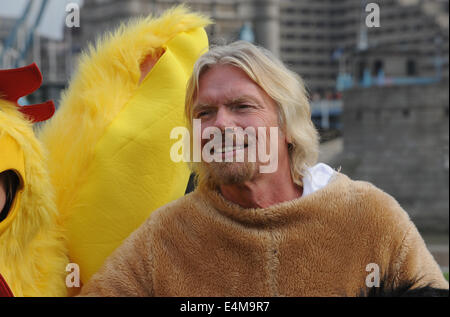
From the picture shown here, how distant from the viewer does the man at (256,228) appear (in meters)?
2.15

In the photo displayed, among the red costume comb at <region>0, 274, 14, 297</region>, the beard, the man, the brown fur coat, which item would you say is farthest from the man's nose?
the red costume comb at <region>0, 274, 14, 297</region>

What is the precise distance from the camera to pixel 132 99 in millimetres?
2816

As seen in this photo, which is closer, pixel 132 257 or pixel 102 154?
pixel 132 257

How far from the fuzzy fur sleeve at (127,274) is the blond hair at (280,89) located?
1.08 ft

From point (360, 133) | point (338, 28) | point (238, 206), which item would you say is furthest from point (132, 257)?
point (338, 28)

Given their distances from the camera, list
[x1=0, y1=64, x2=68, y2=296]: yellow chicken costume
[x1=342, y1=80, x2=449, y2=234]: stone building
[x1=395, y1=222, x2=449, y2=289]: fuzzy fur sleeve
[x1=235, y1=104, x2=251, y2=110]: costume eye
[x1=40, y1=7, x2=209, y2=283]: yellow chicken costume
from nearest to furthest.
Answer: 1. [x1=395, y1=222, x2=449, y2=289]: fuzzy fur sleeve
2. [x1=235, y1=104, x2=251, y2=110]: costume eye
3. [x1=0, y1=64, x2=68, y2=296]: yellow chicken costume
4. [x1=40, y1=7, x2=209, y2=283]: yellow chicken costume
5. [x1=342, y1=80, x2=449, y2=234]: stone building

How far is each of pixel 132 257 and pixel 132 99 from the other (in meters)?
0.83

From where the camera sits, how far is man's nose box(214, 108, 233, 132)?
7.08ft

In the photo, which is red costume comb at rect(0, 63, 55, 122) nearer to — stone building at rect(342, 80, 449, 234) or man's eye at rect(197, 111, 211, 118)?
man's eye at rect(197, 111, 211, 118)

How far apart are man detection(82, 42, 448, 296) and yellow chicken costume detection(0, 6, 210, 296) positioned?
1.17 feet

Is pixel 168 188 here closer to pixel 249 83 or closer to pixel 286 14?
pixel 249 83

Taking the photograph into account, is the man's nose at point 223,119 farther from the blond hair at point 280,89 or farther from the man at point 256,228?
the blond hair at point 280,89

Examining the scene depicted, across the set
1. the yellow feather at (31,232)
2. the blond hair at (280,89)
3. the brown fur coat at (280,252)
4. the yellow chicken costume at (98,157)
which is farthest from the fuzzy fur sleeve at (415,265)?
the yellow feather at (31,232)
